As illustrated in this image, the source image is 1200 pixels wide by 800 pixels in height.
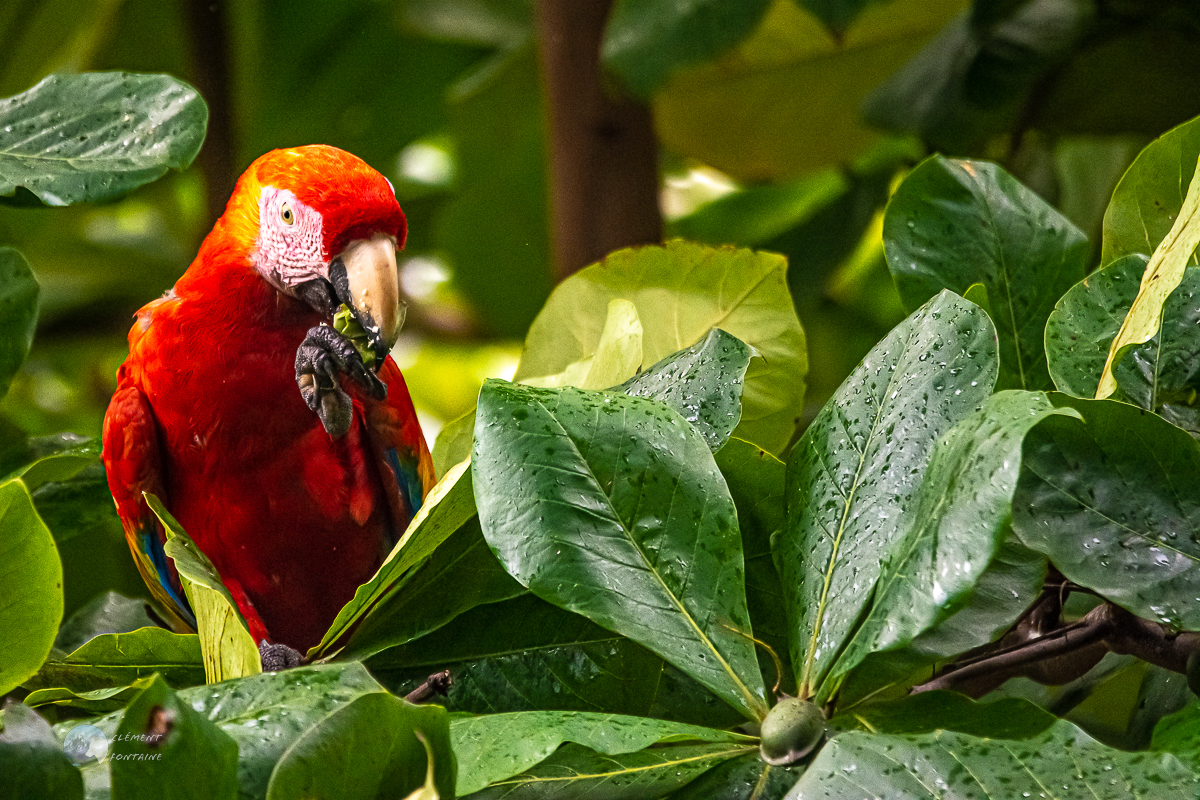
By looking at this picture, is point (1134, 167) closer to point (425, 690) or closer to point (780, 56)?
point (425, 690)

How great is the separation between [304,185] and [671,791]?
260mm

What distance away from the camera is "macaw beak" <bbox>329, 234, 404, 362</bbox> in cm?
38

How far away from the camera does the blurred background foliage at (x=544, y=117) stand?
839 millimetres

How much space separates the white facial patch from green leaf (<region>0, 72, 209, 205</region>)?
0.05m

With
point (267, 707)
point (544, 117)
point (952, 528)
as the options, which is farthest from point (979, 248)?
point (544, 117)

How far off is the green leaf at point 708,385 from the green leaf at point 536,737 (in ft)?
0.28

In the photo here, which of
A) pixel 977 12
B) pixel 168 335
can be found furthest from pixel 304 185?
pixel 977 12

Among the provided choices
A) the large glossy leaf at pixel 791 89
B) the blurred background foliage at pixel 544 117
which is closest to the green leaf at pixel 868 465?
the blurred background foliage at pixel 544 117

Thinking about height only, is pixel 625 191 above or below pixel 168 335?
below

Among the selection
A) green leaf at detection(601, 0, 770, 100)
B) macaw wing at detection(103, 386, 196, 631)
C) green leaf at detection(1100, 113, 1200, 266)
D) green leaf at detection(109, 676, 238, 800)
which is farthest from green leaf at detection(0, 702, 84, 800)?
green leaf at detection(601, 0, 770, 100)

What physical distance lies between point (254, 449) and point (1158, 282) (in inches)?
14.3

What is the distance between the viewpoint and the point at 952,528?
24 cm

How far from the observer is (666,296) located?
0.46 m

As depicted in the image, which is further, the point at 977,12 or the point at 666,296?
the point at 977,12
